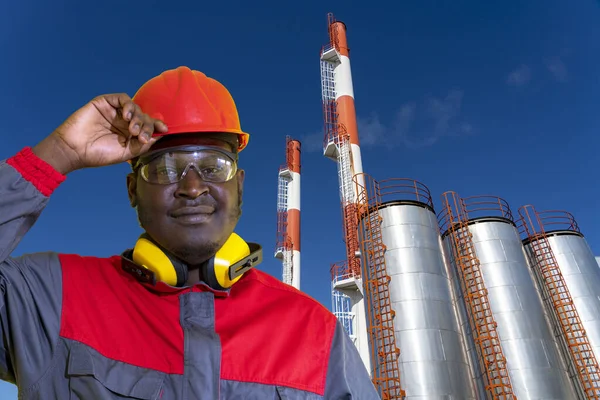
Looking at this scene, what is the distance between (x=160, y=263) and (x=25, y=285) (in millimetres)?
436

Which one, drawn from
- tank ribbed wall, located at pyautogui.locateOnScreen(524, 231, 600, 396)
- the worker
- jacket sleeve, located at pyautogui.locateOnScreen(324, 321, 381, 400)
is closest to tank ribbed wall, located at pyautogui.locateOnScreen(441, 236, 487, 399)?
tank ribbed wall, located at pyautogui.locateOnScreen(524, 231, 600, 396)

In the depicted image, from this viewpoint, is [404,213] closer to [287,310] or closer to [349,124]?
[349,124]

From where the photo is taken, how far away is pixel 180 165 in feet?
5.56

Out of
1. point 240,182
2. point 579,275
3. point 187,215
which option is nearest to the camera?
point 187,215

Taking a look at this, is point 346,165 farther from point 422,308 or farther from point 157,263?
point 157,263

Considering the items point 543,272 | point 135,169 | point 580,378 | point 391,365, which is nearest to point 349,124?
point 543,272

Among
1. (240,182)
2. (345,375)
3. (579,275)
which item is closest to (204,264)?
(240,182)

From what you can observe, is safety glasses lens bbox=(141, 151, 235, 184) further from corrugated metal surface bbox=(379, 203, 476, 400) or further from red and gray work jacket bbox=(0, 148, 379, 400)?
corrugated metal surface bbox=(379, 203, 476, 400)

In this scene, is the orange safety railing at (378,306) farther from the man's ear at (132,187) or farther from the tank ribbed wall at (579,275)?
the man's ear at (132,187)

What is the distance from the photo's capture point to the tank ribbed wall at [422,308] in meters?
9.31

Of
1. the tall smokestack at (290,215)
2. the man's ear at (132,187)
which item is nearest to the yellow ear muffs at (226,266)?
the man's ear at (132,187)

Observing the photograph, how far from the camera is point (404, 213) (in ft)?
37.9

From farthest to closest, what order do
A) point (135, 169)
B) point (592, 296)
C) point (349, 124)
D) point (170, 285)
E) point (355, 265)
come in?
point (349, 124) → point (355, 265) → point (592, 296) → point (135, 169) → point (170, 285)

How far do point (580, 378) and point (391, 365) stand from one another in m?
5.43
